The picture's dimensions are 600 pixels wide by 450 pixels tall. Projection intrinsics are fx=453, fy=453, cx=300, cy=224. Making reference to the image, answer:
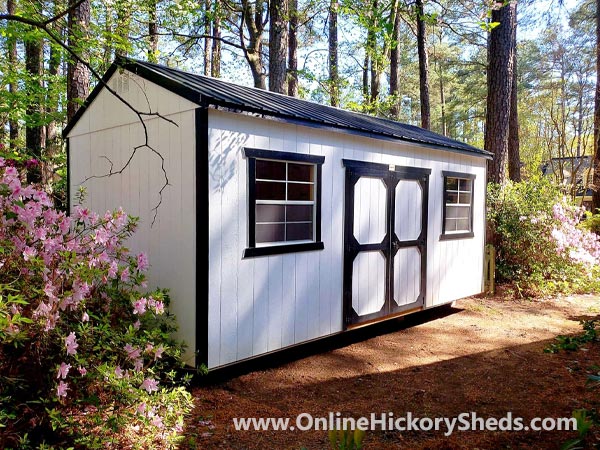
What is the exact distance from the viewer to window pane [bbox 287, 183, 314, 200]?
4.74m

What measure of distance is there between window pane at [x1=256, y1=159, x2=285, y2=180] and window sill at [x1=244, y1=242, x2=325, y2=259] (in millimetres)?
701

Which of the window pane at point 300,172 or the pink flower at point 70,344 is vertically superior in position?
the window pane at point 300,172

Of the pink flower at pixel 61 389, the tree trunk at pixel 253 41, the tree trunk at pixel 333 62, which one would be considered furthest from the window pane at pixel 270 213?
the tree trunk at pixel 333 62

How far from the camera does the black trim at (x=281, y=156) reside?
Result: 4.29 metres

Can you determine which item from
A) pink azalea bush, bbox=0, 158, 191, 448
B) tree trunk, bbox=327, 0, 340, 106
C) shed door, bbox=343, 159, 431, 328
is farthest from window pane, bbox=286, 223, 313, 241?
tree trunk, bbox=327, 0, 340, 106

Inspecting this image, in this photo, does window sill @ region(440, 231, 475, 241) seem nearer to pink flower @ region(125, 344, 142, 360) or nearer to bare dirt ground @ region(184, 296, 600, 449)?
bare dirt ground @ region(184, 296, 600, 449)

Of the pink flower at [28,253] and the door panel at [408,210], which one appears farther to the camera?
the door panel at [408,210]

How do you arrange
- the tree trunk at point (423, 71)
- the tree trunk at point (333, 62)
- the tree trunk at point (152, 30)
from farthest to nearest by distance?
1. the tree trunk at point (333, 62)
2. the tree trunk at point (423, 71)
3. the tree trunk at point (152, 30)

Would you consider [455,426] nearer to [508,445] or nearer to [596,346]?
[508,445]

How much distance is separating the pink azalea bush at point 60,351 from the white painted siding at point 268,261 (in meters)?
1.04

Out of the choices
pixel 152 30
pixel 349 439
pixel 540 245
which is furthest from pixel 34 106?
pixel 540 245

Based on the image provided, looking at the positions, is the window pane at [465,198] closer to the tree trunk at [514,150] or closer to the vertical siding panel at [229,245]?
the vertical siding panel at [229,245]

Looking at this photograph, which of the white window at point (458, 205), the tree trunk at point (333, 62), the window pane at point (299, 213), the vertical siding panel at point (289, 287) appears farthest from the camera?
the tree trunk at point (333, 62)

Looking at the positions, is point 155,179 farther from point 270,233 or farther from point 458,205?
point 458,205
